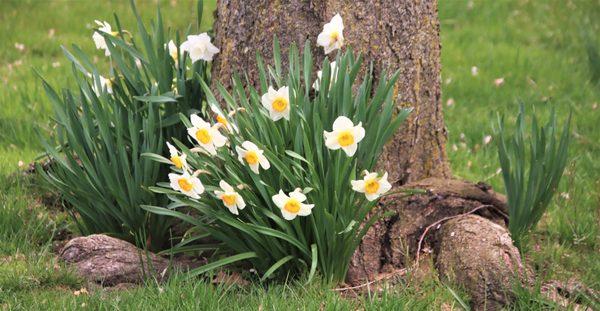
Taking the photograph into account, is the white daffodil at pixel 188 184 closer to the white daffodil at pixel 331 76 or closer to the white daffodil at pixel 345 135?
the white daffodil at pixel 345 135

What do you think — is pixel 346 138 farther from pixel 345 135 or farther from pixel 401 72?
pixel 401 72

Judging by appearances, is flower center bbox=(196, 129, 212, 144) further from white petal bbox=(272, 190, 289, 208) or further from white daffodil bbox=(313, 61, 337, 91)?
white daffodil bbox=(313, 61, 337, 91)

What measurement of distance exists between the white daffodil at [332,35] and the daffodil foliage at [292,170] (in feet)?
0.22

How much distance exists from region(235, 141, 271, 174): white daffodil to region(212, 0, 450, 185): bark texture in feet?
2.29

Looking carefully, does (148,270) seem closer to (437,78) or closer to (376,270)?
(376,270)

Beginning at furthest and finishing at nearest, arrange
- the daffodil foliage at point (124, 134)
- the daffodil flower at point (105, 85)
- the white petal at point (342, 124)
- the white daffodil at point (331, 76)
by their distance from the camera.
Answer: the daffodil flower at point (105, 85), the daffodil foliage at point (124, 134), the white daffodil at point (331, 76), the white petal at point (342, 124)

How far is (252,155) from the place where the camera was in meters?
3.00

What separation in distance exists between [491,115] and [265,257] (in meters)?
3.06

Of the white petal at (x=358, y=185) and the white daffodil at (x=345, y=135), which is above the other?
the white daffodil at (x=345, y=135)

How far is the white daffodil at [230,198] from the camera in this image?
118 inches

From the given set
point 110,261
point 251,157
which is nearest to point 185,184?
point 251,157

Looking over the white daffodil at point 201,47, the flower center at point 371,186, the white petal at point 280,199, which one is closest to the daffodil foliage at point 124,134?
the white daffodil at point 201,47

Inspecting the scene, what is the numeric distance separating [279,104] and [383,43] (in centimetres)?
71

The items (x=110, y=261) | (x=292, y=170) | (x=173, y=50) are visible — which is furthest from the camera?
(x=173, y=50)
